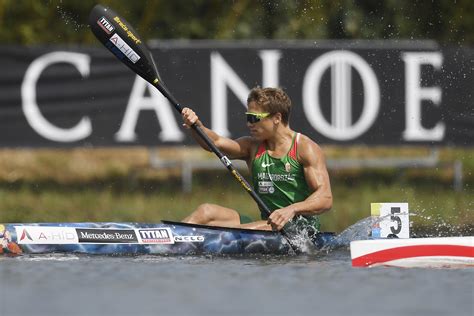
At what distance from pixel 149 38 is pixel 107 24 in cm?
781

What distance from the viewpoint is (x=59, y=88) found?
1689cm

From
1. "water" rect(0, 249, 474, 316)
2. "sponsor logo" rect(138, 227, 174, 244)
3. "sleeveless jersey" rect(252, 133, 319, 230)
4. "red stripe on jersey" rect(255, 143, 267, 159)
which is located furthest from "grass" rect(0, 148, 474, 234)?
"water" rect(0, 249, 474, 316)

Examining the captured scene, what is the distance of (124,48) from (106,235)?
1973mm

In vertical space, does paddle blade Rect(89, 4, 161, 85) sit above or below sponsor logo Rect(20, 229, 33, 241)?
above

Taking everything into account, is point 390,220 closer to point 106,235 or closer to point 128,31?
point 106,235

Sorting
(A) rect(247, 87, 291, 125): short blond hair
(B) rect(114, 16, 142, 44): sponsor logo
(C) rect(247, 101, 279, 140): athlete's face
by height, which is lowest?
(C) rect(247, 101, 279, 140): athlete's face

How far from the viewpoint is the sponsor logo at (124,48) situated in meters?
12.8

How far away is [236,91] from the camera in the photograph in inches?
666

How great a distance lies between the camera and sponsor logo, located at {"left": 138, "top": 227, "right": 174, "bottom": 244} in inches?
469

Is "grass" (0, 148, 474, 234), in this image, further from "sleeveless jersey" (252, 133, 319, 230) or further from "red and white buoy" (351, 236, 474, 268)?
"red and white buoy" (351, 236, 474, 268)

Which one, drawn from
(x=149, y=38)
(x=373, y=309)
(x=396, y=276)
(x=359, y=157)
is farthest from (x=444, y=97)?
(x=373, y=309)

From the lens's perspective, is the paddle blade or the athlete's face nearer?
the athlete's face

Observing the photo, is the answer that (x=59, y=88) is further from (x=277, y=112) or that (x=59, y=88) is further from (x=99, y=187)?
(x=277, y=112)

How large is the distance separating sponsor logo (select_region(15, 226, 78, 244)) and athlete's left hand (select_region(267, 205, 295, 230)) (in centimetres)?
171
